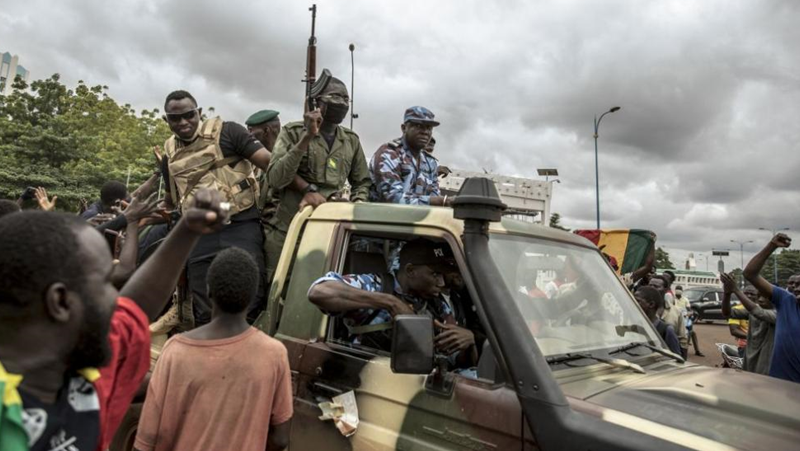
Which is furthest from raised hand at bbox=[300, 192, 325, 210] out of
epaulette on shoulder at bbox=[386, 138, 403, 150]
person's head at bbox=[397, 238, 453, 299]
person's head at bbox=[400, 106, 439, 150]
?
person's head at bbox=[400, 106, 439, 150]

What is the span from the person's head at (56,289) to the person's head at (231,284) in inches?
36.0

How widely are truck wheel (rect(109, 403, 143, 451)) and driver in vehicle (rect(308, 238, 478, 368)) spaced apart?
132cm

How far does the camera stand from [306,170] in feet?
12.2

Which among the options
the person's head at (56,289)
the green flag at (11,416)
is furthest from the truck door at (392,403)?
the green flag at (11,416)

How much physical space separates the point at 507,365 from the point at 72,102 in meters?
28.6

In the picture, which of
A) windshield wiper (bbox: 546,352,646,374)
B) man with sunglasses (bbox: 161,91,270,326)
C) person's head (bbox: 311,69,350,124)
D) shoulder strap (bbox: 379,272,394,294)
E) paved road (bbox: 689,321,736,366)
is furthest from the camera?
paved road (bbox: 689,321,736,366)

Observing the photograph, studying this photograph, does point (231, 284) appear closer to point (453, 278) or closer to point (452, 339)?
point (452, 339)

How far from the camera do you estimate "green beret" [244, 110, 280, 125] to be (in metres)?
5.00

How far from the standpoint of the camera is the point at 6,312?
1.07 meters

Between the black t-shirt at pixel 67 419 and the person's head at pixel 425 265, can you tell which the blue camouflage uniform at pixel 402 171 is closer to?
the person's head at pixel 425 265

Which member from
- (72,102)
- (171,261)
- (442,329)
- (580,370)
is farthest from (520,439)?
(72,102)

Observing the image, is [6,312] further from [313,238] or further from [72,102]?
[72,102]

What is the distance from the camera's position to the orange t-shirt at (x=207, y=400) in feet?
6.44

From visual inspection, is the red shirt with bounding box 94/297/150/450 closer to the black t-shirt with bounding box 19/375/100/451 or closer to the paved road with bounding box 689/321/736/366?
the black t-shirt with bounding box 19/375/100/451
